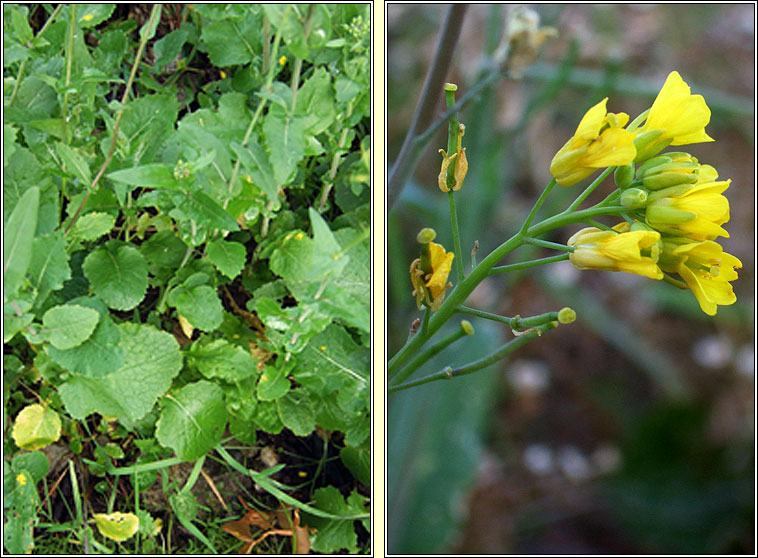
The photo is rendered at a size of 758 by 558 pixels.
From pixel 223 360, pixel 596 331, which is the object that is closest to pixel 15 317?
pixel 223 360

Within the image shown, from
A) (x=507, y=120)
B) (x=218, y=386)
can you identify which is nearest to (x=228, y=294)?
(x=218, y=386)

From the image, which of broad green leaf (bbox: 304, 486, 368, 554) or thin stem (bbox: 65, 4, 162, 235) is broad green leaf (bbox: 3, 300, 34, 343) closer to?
thin stem (bbox: 65, 4, 162, 235)

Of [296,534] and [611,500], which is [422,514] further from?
[611,500]

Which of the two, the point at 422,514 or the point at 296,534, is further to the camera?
the point at 422,514

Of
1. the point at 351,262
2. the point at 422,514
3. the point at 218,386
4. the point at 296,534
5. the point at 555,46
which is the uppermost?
the point at 555,46

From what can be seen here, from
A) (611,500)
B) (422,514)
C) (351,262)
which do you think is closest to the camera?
(351,262)

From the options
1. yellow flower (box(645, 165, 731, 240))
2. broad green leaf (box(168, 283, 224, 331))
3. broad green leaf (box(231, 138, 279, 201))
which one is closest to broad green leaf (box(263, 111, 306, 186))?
broad green leaf (box(231, 138, 279, 201))

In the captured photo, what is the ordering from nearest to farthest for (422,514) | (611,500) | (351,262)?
(351,262), (422,514), (611,500)
